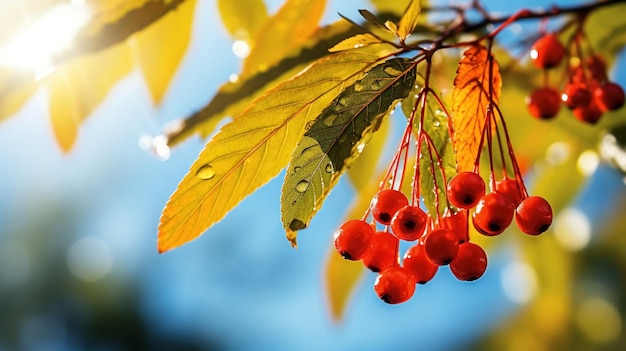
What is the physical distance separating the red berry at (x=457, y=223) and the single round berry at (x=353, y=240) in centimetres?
11

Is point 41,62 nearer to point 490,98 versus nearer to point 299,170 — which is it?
point 299,170

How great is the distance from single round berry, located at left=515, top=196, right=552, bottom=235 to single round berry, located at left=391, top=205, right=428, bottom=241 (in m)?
0.14

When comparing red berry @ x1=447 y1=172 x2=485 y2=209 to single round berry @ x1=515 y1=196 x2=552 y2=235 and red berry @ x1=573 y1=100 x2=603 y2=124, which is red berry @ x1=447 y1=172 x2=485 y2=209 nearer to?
single round berry @ x1=515 y1=196 x2=552 y2=235

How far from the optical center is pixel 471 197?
851 millimetres

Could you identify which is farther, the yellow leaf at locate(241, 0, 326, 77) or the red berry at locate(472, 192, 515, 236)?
the yellow leaf at locate(241, 0, 326, 77)

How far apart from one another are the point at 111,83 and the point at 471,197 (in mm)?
844

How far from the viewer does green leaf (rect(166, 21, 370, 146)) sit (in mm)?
1215

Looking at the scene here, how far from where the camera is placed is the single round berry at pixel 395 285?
88 centimetres

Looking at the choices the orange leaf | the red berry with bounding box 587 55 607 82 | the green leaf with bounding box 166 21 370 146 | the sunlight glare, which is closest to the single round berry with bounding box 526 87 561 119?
the red berry with bounding box 587 55 607 82

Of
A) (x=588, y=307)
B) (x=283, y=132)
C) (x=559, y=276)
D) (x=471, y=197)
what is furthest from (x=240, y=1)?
(x=588, y=307)

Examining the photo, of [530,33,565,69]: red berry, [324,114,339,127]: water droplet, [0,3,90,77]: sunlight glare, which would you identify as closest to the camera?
[324,114,339,127]: water droplet

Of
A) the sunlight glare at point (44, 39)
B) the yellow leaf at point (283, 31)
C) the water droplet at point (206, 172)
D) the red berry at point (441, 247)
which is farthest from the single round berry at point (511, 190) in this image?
the sunlight glare at point (44, 39)

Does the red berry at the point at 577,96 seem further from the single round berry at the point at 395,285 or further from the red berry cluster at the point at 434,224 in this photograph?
the single round berry at the point at 395,285

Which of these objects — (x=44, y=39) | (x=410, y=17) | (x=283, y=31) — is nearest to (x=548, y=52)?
(x=283, y=31)
